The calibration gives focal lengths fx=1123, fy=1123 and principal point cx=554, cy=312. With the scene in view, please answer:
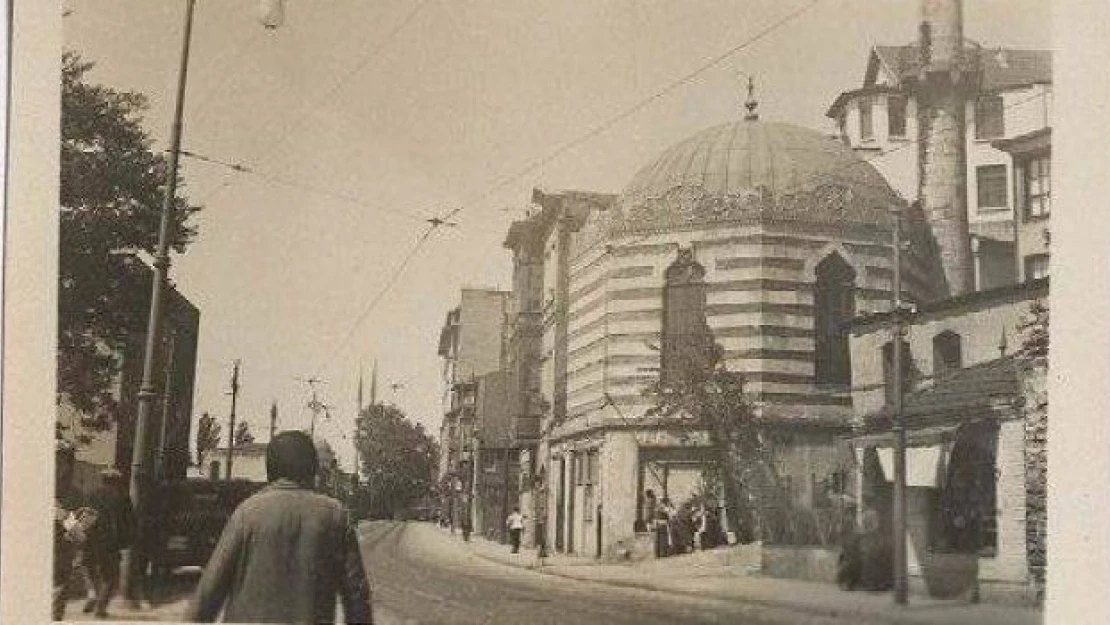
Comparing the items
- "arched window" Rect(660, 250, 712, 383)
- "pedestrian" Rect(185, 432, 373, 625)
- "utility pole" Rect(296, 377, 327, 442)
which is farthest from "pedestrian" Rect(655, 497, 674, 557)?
"utility pole" Rect(296, 377, 327, 442)

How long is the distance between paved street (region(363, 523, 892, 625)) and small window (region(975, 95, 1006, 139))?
2.30 m

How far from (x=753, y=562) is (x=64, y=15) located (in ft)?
13.8

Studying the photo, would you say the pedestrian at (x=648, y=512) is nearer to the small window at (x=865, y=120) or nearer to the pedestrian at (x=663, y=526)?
the pedestrian at (x=663, y=526)

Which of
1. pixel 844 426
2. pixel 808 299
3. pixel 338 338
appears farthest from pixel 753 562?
pixel 338 338

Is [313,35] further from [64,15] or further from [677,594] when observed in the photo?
[677,594]

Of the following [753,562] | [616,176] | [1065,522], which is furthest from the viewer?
[616,176]

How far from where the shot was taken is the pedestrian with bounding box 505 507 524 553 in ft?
18.6

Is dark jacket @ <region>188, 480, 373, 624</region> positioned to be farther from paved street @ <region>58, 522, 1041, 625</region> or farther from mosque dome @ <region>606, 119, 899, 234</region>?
mosque dome @ <region>606, 119, 899, 234</region>

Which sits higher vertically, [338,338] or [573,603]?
[338,338]

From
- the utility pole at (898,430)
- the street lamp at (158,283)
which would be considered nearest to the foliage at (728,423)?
the utility pole at (898,430)

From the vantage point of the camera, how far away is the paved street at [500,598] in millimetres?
4941

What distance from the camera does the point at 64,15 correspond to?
5516 mm

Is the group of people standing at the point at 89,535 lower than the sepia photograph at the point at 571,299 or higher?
lower

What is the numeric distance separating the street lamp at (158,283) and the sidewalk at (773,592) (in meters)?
2.05
